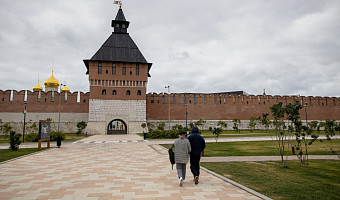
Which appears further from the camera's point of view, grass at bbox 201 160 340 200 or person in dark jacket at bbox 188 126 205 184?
person in dark jacket at bbox 188 126 205 184

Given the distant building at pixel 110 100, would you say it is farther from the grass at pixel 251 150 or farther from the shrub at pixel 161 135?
the grass at pixel 251 150

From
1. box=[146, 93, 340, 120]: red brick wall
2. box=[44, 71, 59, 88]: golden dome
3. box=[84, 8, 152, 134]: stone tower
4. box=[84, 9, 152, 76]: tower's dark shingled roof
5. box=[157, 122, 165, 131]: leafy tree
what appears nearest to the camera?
box=[84, 8, 152, 134]: stone tower

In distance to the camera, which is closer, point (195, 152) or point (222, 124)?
point (195, 152)

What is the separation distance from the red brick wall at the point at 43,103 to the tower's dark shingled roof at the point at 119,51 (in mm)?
5599

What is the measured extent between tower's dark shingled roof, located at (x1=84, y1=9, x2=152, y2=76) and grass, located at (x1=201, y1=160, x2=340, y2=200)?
27.1 metres

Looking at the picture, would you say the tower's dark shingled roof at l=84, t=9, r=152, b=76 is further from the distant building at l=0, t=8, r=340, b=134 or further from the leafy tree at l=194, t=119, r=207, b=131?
the leafy tree at l=194, t=119, r=207, b=131

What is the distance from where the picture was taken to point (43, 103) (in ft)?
106

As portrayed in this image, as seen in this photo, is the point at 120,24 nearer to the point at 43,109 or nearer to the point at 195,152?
the point at 43,109

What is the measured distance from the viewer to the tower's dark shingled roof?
31.9 meters

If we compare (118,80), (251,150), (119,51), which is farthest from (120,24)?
(251,150)

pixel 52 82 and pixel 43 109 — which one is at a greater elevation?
pixel 52 82

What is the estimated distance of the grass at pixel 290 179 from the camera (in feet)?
16.2

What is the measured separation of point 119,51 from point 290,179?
3039 cm

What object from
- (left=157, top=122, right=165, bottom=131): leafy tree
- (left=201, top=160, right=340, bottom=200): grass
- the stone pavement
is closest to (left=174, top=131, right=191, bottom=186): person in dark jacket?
the stone pavement
